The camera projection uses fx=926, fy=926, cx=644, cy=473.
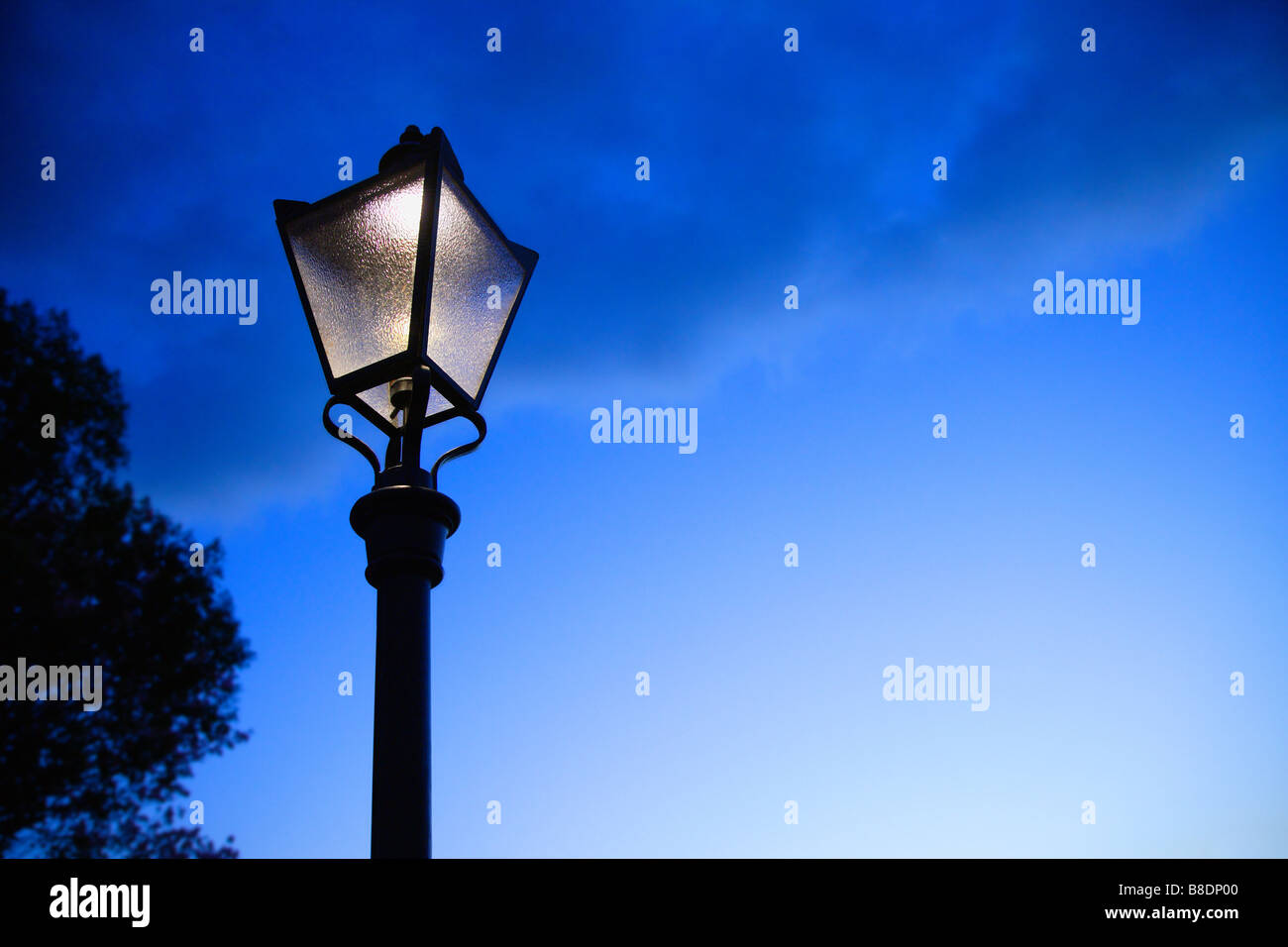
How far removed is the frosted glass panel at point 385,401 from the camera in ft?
11.2

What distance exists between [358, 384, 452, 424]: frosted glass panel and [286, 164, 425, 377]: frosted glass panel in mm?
223

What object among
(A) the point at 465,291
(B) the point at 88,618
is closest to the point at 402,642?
(A) the point at 465,291

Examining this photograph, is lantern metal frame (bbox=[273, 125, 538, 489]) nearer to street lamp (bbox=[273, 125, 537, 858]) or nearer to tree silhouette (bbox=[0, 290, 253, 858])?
street lamp (bbox=[273, 125, 537, 858])

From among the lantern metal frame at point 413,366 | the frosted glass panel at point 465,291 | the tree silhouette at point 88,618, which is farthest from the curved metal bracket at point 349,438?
the tree silhouette at point 88,618

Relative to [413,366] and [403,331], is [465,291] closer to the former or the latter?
[403,331]

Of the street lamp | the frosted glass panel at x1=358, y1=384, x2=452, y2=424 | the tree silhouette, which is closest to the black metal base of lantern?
the street lamp

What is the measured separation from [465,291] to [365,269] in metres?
0.35

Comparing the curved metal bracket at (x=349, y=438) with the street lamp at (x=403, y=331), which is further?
the curved metal bracket at (x=349, y=438)

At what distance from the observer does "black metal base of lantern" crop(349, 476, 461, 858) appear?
2.56 metres

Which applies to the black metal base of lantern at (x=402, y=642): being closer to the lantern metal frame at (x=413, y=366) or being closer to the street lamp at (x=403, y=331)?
the street lamp at (x=403, y=331)

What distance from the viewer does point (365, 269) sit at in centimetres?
318

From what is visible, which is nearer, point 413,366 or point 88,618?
point 413,366
